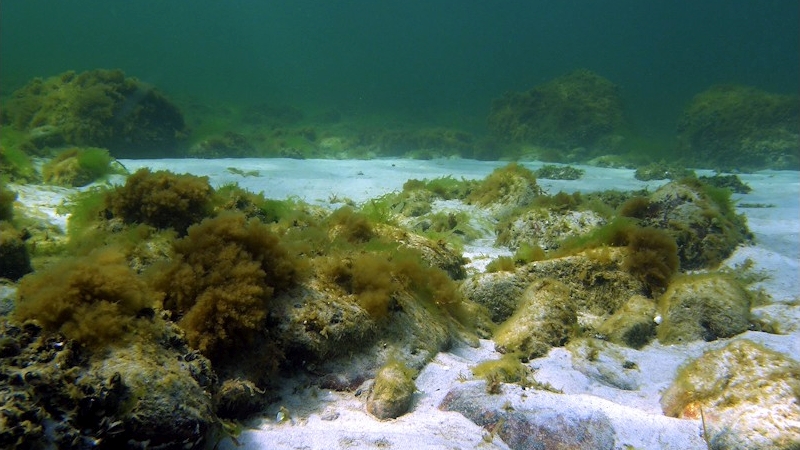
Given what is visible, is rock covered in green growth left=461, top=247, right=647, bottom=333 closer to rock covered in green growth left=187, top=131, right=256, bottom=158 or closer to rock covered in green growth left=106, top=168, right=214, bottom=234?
rock covered in green growth left=106, top=168, right=214, bottom=234

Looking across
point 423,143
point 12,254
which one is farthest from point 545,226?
point 423,143

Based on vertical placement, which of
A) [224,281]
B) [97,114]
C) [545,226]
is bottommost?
[545,226]

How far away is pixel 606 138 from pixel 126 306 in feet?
78.5

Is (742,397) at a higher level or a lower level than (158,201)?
lower

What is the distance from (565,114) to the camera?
22.9m

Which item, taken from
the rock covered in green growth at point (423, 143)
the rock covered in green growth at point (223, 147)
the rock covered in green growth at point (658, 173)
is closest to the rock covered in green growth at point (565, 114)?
the rock covered in green growth at point (423, 143)

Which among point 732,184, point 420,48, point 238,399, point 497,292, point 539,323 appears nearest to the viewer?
point 238,399

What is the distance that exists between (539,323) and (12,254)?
4.75m

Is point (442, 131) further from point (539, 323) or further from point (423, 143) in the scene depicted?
point (539, 323)

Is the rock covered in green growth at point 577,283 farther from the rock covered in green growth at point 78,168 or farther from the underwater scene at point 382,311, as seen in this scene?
the rock covered in green growth at point 78,168

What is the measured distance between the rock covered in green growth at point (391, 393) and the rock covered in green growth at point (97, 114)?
554 inches

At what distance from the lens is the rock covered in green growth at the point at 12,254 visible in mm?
3340

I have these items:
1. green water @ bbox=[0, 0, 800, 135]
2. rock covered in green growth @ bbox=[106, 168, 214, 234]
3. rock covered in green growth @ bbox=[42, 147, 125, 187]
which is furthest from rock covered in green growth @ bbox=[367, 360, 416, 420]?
green water @ bbox=[0, 0, 800, 135]

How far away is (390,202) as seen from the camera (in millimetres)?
8875
